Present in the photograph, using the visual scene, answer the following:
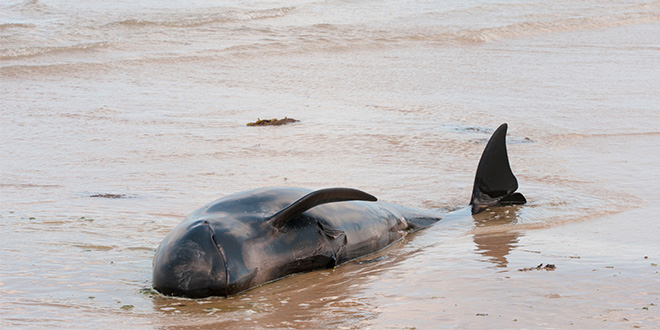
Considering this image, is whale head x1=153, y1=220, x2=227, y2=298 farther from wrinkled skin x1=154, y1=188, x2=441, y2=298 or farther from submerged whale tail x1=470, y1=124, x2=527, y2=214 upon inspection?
submerged whale tail x1=470, y1=124, x2=527, y2=214

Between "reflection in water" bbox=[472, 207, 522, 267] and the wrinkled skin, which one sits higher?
the wrinkled skin

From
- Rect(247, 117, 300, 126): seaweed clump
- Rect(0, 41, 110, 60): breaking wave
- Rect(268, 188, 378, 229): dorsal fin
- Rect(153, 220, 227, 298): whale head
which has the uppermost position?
Answer: Rect(0, 41, 110, 60): breaking wave

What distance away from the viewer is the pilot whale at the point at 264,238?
4227mm

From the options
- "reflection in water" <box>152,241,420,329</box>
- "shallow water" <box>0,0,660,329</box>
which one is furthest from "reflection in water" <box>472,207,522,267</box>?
"reflection in water" <box>152,241,420,329</box>

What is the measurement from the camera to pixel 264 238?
4539 mm

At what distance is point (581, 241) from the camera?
5352 mm

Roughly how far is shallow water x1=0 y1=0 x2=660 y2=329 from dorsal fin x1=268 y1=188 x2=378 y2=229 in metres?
0.39

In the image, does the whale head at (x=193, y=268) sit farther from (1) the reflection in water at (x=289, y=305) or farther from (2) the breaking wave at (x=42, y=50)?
(2) the breaking wave at (x=42, y=50)

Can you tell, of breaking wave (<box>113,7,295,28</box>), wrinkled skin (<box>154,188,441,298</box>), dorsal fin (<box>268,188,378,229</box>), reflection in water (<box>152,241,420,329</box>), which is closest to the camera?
reflection in water (<box>152,241,420,329</box>)

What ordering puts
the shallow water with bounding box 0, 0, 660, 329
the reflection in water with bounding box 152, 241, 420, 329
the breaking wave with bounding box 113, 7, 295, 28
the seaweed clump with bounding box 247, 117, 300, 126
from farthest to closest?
the breaking wave with bounding box 113, 7, 295, 28 < the seaweed clump with bounding box 247, 117, 300, 126 < the shallow water with bounding box 0, 0, 660, 329 < the reflection in water with bounding box 152, 241, 420, 329

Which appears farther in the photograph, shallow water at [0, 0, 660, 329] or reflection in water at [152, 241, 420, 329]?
shallow water at [0, 0, 660, 329]

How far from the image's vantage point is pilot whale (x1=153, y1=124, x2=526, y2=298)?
4.23 metres

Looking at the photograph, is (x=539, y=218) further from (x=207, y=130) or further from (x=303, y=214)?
(x=207, y=130)

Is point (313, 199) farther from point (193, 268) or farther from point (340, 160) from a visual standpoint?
point (340, 160)
